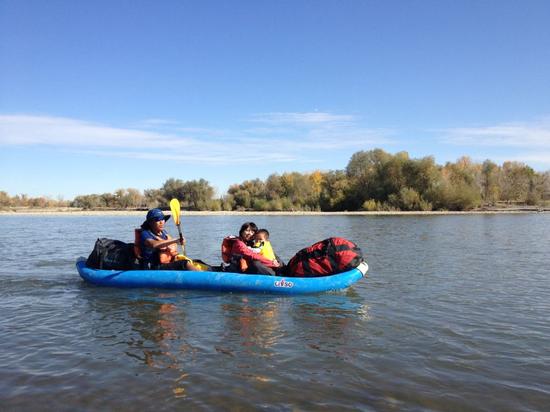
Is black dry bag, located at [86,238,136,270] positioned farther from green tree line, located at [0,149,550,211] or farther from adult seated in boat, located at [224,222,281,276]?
green tree line, located at [0,149,550,211]

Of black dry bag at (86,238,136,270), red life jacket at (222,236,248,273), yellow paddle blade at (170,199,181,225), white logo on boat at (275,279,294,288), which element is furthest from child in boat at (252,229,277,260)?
black dry bag at (86,238,136,270)

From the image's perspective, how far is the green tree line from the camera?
46.1m

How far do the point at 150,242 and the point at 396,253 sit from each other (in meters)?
7.68

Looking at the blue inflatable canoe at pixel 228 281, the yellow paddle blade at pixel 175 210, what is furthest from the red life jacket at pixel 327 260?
the yellow paddle blade at pixel 175 210

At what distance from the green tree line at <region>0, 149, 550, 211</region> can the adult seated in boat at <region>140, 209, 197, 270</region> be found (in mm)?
40125

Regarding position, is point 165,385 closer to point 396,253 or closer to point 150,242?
point 150,242

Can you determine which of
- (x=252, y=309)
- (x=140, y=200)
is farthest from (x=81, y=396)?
(x=140, y=200)

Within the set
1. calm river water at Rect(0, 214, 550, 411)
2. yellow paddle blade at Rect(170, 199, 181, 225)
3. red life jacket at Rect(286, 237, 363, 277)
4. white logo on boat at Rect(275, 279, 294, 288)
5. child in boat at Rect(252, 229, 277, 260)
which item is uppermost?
yellow paddle blade at Rect(170, 199, 181, 225)

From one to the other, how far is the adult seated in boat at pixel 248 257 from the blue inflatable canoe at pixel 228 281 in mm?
262

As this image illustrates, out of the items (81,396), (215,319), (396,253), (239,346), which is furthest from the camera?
(396,253)

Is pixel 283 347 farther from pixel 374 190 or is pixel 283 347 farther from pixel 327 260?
pixel 374 190

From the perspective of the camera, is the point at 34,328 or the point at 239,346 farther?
the point at 34,328

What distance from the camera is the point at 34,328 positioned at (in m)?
5.93

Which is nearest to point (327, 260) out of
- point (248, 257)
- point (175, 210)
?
point (248, 257)
